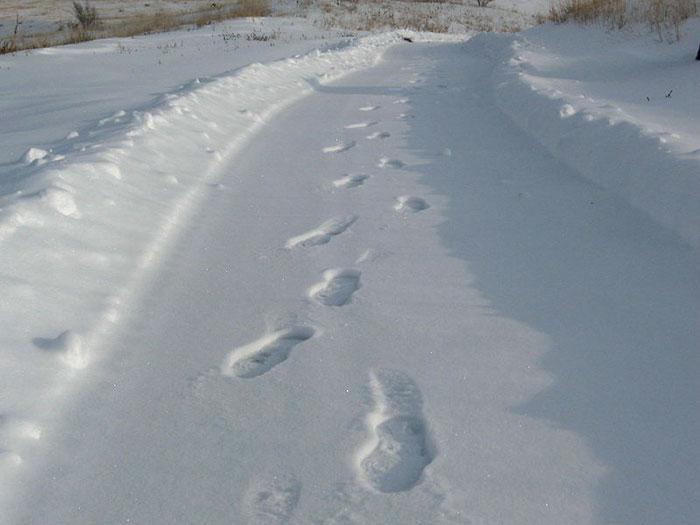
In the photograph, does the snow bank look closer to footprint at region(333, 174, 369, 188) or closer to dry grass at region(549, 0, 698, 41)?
dry grass at region(549, 0, 698, 41)

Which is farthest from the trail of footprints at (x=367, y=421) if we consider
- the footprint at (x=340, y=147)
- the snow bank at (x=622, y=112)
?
the footprint at (x=340, y=147)

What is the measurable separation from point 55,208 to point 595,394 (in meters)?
2.15

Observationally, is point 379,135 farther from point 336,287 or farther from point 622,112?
point 336,287

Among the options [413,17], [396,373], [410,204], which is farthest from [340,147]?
[413,17]

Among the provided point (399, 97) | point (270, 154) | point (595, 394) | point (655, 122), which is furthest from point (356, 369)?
point (399, 97)

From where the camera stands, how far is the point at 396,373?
1.83 metres

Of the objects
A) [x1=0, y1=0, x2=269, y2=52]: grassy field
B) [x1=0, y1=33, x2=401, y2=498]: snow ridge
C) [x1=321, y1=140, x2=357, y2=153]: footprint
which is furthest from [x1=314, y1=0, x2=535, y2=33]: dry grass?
[x1=0, y1=33, x2=401, y2=498]: snow ridge

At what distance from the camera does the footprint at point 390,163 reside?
3.86 metres

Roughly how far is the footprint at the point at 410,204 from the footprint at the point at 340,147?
1085mm

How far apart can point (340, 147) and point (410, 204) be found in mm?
1264

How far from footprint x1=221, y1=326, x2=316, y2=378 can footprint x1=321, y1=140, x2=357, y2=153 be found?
93.6 inches

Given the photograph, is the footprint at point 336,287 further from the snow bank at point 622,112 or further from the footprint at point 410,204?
the snow bank at point 622,112

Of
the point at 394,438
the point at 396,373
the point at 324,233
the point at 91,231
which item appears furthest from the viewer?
the point at 324,233

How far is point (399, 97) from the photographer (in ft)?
20.7
